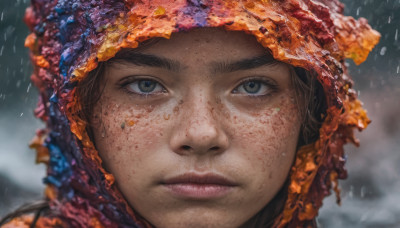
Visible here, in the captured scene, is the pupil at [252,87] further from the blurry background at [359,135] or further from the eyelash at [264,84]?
the blurry background at [359,135]

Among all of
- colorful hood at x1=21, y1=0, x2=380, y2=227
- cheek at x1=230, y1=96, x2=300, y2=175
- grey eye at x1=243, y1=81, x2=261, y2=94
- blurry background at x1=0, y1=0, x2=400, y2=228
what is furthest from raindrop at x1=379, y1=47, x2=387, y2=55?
grey eye at x1=243, y1=81, x2=261, y2=94

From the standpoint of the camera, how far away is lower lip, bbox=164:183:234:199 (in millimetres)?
1507

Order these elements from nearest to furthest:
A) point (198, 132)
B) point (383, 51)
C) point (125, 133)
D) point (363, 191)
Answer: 1. point (198, 132)
2. point (125, 133)
3. point (383, 51)
4. point (363, 191)

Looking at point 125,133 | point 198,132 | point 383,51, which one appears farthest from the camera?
point 383,51

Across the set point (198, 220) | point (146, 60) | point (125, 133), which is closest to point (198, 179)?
point (198, 220)

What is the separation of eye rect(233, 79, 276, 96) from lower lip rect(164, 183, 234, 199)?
1.00 ft

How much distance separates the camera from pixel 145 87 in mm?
1562

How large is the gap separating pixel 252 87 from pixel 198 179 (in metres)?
0.34

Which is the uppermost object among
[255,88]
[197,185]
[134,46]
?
[134,46]

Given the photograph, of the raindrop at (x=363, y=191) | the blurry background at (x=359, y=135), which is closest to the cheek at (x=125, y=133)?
the blurry background at (x=359, y=135)

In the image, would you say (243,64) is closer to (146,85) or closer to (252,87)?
(252,87)

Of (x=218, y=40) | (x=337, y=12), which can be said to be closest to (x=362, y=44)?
(x=337, y=12)

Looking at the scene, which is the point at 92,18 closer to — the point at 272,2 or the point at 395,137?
the point at 272,2

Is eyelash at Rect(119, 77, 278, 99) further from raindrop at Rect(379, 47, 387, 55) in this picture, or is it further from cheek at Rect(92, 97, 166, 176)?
raindrop at Rect(379, 47, 387, 55)
